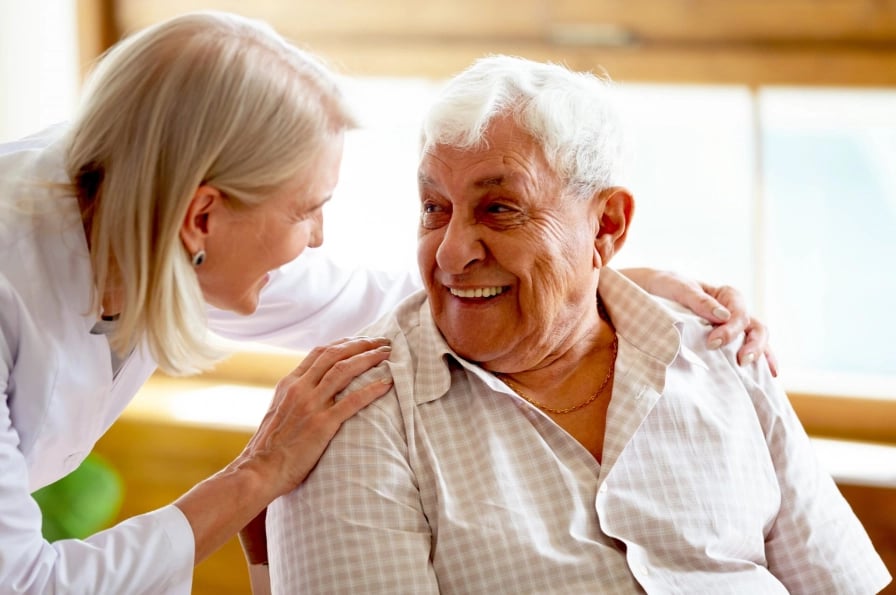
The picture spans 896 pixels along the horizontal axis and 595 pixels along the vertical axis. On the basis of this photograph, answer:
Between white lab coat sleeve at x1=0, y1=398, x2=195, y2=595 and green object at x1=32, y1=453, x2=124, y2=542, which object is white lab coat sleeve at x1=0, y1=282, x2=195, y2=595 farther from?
green object at x1=32, y1=453, x2=124, y2=542

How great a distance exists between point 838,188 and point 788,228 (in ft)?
0.54

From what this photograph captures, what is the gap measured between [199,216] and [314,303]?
60 cm

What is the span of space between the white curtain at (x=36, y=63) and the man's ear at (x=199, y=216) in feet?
7.01

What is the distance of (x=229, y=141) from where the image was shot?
146cm

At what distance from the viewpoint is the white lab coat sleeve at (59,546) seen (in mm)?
1410

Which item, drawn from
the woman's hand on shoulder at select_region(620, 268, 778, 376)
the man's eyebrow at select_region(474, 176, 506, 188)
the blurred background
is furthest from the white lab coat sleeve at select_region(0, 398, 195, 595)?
the blurred background

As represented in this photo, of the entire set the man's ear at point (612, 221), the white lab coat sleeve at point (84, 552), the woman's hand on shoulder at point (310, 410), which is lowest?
the white lab coat sleeve at point (84, 552)

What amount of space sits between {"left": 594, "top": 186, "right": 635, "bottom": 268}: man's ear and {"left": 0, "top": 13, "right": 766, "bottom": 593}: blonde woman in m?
0.52

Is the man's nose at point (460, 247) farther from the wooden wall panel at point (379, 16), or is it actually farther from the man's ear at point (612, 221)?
the wooden wall panel at point (379, 16)

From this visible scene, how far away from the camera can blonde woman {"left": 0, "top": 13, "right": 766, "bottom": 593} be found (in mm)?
1442

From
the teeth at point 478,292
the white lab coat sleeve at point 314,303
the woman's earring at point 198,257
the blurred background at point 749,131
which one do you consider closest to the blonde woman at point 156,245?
the woman's earring at point 198,257

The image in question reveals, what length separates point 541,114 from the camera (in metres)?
1.76

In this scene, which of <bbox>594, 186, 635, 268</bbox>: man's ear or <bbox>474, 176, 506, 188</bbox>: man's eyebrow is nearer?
<bbox>474, 176, 506, 188</bbox>: man's eyebrow

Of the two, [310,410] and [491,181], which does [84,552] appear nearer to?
[310,410]
